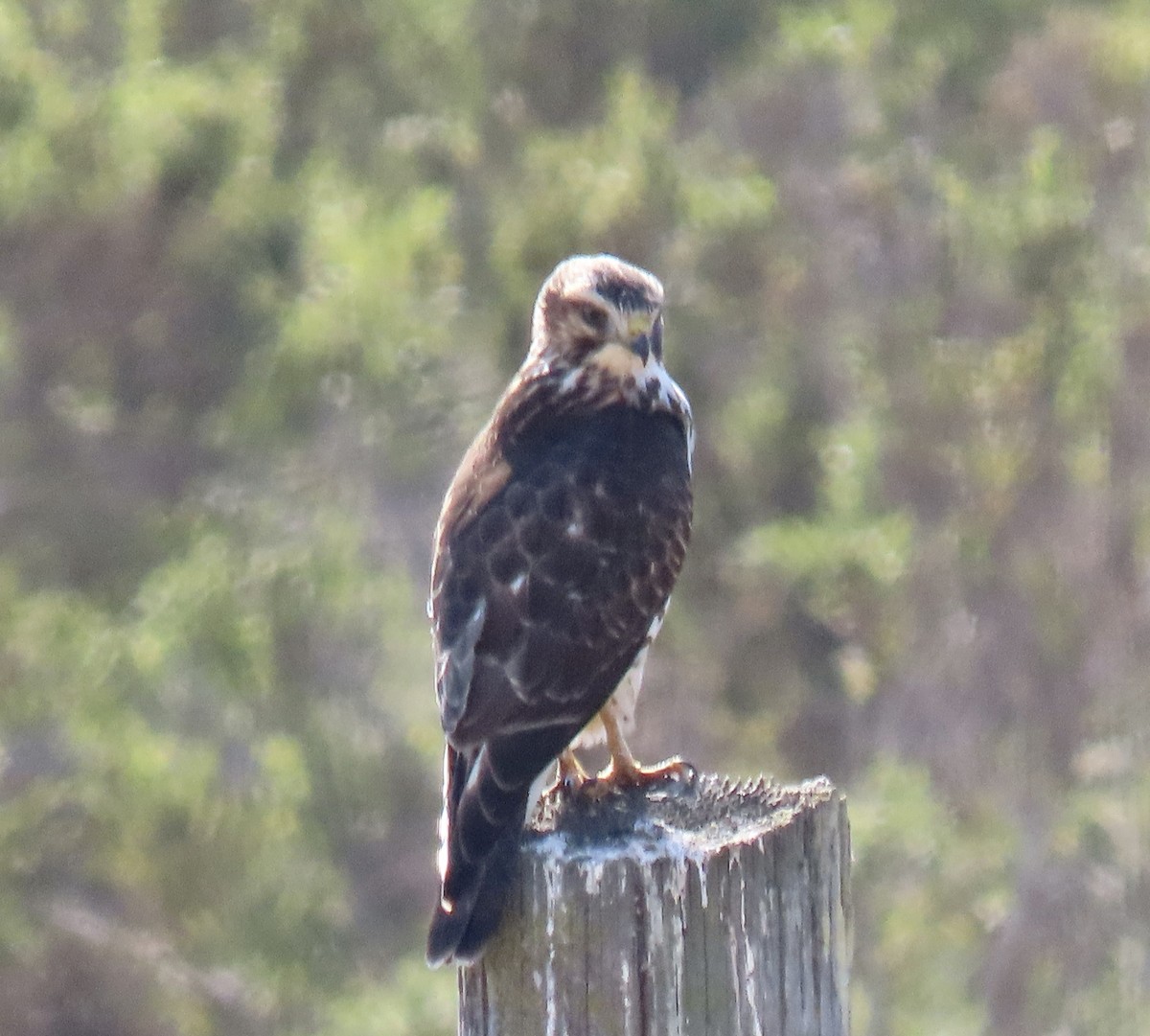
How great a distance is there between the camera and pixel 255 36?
12211 mm

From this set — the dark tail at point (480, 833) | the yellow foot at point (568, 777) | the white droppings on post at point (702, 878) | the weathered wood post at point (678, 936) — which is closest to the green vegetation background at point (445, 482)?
the yellow foot at point (568, 777)

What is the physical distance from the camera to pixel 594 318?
4.21 metres

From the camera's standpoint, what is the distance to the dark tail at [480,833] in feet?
8.57

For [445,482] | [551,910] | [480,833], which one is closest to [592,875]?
[551,910]

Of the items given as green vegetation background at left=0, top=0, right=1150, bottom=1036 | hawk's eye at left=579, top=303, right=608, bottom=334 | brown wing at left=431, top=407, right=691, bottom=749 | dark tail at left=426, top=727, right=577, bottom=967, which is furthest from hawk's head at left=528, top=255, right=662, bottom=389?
green vegetation background at left=0, top=0, right=1150, bottom=1036

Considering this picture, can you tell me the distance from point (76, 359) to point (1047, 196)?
17.1ft

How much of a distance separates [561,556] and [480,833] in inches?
34.8

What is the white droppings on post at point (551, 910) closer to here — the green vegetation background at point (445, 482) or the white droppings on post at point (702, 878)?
the white droppings on post at point (702, 878)

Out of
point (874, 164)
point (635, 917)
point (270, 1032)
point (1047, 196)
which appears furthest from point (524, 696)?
point (874, 164)

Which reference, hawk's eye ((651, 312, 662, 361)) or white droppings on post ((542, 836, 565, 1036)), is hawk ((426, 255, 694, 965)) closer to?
hawk's eye ((651, 312, 662, 361))

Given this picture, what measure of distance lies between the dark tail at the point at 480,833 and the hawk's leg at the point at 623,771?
13 centimetres

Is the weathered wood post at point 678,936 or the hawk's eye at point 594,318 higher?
the hawk's eye at point 594,318

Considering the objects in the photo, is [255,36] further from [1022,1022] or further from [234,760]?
[1022,1022]

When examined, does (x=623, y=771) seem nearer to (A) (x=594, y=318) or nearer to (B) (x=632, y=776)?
(B) (x=632, y=776)
